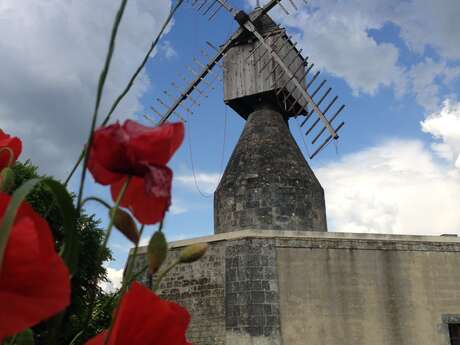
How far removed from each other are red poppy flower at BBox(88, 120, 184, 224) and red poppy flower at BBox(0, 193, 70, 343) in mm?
129

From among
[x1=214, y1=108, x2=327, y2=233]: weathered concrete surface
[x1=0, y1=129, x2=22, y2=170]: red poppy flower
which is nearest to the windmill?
[x1=214, y1=108, x2=327, y2=233]: weathered concrete surface

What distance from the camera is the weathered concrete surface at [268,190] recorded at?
10953mm

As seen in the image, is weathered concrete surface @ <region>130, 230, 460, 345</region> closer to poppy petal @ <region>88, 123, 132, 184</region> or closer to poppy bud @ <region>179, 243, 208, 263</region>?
poppy bud @ <region>179, 243, 208, 263</region>

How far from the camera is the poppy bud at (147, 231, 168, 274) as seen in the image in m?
0.54

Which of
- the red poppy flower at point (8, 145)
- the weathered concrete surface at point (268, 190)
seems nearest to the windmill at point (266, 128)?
the weathered concrete surface at point (268, 190)

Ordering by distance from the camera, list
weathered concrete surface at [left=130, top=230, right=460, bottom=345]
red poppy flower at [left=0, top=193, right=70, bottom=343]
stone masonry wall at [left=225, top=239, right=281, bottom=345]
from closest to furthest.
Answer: red poppy flower at [left=0, top=193, right=70, bottom=343] → stone masonry wall at [left=225, top=239, right=281, bottom=345] → weathered concrete surface at [left=130, top=230, right=460, bottom=345]

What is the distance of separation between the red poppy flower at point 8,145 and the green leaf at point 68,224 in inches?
11.2

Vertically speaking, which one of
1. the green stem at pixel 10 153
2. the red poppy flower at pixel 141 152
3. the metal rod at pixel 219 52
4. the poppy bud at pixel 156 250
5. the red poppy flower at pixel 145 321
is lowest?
the red poppy flower at pixel 145 321

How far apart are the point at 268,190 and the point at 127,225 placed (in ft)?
34.8

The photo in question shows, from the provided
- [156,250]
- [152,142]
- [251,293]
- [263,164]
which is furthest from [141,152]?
[263,164]

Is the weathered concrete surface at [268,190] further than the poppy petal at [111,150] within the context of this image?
Yes

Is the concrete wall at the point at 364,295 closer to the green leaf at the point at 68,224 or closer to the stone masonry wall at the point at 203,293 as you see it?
the stone masonry wall at the point at 203,293

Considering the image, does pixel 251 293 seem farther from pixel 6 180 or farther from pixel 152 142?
pixel 152 142

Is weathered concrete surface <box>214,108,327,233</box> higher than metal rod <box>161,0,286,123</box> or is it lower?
lower
